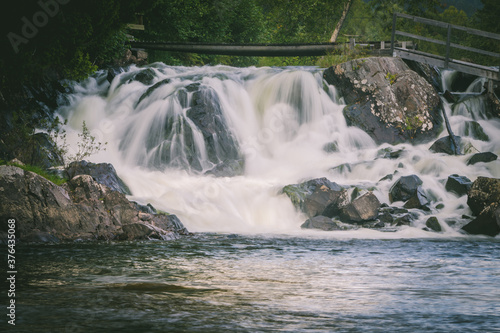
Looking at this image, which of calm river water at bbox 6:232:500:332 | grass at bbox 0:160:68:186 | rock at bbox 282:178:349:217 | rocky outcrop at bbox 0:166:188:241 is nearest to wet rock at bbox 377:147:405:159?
rock at bbox 282:178:349:217

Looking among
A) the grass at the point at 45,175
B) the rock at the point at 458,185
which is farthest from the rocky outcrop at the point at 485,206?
the grass at the point at 45,175

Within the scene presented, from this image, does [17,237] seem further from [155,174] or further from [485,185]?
[485,185]

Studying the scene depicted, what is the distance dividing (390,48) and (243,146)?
7686 mm

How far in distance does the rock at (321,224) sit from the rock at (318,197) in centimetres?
59

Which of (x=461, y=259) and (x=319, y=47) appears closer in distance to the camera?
(x=461, y=259)

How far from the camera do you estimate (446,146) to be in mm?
20688

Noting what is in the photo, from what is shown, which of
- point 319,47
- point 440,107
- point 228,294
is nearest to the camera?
point 228,294

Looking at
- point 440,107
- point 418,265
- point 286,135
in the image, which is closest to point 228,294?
point 418,265

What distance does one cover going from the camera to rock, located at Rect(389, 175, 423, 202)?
16.3 meters

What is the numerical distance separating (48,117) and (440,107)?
14569mm

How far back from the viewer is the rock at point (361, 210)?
14.8 m

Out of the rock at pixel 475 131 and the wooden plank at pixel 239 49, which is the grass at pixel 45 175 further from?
the wooden plank at pixel 239 49

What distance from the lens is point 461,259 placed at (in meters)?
9.91

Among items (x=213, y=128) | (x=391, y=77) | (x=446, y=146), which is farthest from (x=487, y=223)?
(x=391, y=77)
